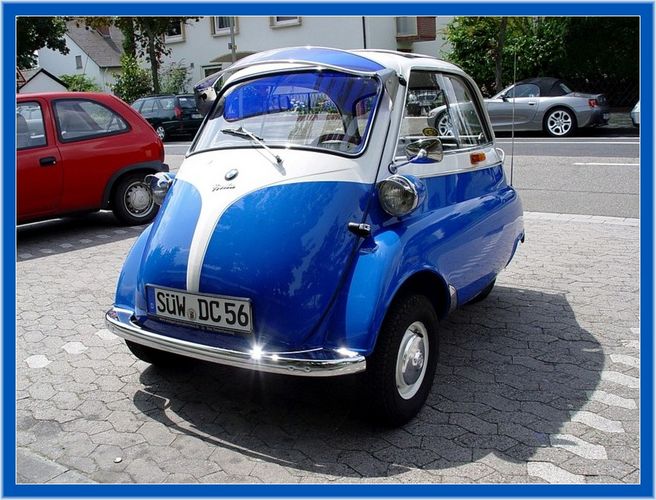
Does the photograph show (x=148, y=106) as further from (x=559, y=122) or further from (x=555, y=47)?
(x=555, y=47)

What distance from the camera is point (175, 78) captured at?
3512cm

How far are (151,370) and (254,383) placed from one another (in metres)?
0.72

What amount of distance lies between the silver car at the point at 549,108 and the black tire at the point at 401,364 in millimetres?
14488

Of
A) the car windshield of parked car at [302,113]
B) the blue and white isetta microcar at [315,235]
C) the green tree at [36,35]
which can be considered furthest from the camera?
the green tree at [36,35]

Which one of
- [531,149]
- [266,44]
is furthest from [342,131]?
[266,44]

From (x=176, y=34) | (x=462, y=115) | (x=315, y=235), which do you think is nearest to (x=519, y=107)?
(x=462, y=115)

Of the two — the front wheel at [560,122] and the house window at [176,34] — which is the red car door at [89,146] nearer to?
the front wheel at [560,122]

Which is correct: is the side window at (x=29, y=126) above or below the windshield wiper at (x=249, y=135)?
above

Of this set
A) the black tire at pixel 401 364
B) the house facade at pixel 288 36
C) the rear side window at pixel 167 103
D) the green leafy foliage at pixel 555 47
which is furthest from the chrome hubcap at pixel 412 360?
the house facade at pixel 288 36

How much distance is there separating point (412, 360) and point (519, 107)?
15905mm

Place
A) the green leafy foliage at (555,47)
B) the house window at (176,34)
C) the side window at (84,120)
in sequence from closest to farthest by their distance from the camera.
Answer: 1. the side window at (84,120)
2. the green leafy foliage at (555,47)
3. the house window at (176,34)

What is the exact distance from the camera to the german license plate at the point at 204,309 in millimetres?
3410

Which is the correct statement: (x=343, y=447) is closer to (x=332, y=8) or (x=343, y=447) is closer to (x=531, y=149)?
(x=332, y=8)

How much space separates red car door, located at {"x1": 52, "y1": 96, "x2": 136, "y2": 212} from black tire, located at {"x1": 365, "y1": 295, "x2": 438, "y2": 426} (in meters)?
5.88
